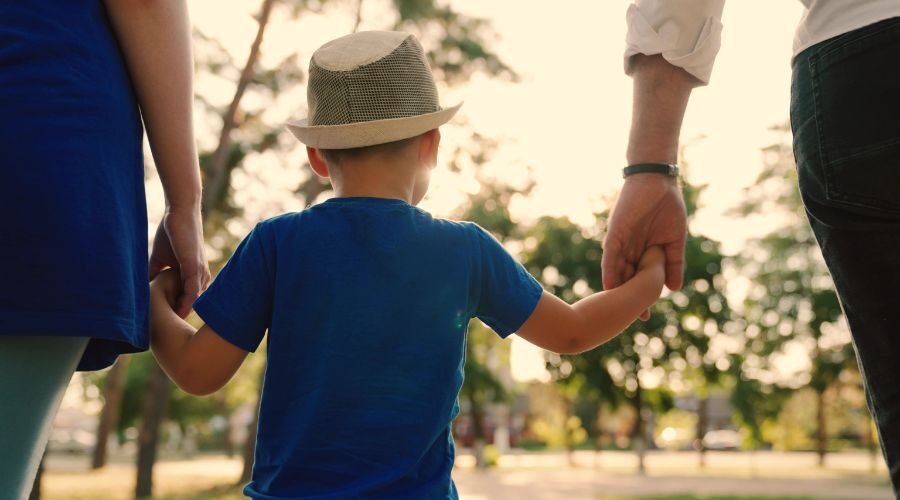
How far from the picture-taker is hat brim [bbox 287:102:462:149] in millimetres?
1906

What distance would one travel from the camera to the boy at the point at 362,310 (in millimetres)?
1749

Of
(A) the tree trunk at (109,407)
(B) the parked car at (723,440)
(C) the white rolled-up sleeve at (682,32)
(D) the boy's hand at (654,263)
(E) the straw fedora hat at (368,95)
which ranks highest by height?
(C) the white rolled-up sleeve at (682,32)

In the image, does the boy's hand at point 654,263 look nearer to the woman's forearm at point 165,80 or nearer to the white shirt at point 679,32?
the white shirt at point 679,32

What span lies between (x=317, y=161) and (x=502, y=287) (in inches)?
19.4

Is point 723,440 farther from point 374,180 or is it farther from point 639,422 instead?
point 374,180

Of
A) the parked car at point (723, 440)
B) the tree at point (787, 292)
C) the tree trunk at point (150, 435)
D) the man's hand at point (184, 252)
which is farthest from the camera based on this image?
the parked car at point (723, 440)

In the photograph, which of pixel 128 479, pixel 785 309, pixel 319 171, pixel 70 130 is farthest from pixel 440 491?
pixel 785 309

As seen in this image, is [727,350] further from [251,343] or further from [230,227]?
[251,343]

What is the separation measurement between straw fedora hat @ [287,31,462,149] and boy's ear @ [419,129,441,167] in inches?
1.2

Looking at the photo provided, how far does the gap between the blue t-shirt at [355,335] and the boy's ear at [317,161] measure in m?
0.15

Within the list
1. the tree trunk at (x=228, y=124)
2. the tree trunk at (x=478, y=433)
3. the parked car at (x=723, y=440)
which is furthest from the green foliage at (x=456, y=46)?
the parked car at (x=723, y=440)

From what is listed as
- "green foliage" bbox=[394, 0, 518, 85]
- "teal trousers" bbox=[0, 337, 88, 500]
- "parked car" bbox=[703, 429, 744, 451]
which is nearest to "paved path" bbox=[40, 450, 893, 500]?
"green foliage" bbox=[394, 0, 518, 85]

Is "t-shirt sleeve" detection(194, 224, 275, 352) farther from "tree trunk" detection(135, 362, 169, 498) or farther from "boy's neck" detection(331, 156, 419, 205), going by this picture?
"tree trunk" detection(135, 362, 169, 498)

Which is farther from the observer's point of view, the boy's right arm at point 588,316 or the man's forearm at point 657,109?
the man's forearm at point 657,109
